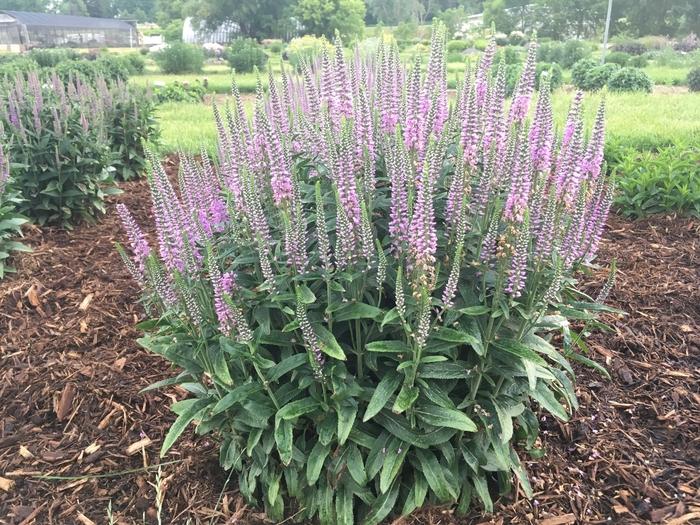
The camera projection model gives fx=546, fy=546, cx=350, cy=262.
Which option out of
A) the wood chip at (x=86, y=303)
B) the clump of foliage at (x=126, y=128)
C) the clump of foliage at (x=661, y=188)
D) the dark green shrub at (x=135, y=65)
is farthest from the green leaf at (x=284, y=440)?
the dark green shrub at (x=135, y=65)

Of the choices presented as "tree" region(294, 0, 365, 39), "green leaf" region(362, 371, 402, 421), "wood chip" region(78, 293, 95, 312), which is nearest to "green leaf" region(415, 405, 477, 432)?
"green leaf" region(362, 371, 402, 421)

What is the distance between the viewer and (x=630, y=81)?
19844 millimetres

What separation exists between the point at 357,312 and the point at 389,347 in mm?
230

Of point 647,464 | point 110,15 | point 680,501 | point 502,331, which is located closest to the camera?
point 502,331

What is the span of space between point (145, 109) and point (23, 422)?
→ 6799 mm

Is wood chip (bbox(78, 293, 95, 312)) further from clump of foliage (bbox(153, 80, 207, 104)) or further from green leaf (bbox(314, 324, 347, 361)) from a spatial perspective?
clump of foliage (bbox(153, 80, 207, 104))

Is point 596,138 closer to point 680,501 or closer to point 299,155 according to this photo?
point 299,155

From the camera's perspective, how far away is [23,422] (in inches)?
158

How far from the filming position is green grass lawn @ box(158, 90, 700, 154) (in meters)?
9.56

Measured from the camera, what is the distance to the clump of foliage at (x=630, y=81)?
1972 cm

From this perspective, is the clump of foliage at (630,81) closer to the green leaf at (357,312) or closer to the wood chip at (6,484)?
the green leaf at (357,312)

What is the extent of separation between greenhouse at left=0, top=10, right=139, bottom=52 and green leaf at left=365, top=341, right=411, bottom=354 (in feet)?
248

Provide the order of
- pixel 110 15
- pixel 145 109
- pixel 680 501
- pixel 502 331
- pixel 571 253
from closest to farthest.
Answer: pixel 571 253 < pixel 502 331 < pixel 680 501 < pixel 145 109 < pixel 110 15

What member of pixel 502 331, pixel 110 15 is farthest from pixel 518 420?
pixel 110 15
